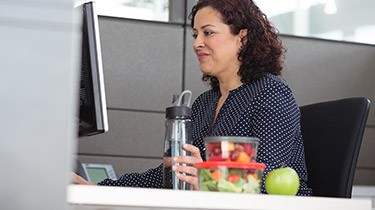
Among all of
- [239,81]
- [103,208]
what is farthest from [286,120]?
[103,208]

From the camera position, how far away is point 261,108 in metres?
1.65

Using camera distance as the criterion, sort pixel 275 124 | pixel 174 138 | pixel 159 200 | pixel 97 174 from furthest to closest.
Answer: pixel 97 174, pixel 275 124, pixel 174 138, pixel 159 200

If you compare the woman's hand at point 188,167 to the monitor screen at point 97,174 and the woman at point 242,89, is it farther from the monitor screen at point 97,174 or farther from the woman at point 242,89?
the monitor screen at point 97,174

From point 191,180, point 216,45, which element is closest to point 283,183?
point 191,180

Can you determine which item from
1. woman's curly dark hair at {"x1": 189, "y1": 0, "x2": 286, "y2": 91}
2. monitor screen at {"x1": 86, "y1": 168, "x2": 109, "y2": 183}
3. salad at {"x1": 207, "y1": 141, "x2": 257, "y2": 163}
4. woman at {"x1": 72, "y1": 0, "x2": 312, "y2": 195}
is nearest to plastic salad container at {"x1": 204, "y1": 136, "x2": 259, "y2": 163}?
salad at {"x1": 207, "y1": 141, "x2": 257, "y2": 163}

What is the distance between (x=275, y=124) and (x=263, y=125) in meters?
0.04

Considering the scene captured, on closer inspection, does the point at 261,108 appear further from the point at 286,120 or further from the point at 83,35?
the point at 83,35

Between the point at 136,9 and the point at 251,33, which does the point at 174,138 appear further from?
the point at 136,9

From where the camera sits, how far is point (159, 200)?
701mm

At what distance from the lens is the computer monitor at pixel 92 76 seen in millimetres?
1217

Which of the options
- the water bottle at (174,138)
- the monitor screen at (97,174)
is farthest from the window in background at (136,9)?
the water bottle at (174,138)

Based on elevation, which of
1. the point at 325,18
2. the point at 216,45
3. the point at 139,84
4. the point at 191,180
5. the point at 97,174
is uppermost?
the point at 325,18

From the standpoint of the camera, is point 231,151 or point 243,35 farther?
point 243,35

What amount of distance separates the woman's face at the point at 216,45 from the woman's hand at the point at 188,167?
833 millimetres
